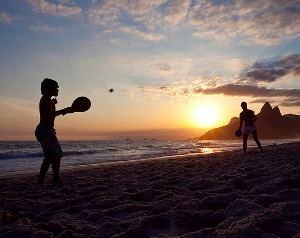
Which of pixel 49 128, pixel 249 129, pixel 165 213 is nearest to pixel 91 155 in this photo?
pixel 249 129

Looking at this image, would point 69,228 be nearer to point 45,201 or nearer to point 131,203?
point 131,203

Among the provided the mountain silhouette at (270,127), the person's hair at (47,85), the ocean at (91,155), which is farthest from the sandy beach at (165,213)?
the mountain silhouette at (270,127)

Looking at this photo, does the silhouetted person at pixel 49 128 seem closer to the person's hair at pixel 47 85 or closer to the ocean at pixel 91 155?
the person's hair at pixel 47 85

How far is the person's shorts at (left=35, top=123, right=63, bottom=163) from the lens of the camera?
522cm

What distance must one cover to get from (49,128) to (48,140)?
0.75ft

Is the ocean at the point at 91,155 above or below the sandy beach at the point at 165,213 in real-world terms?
below

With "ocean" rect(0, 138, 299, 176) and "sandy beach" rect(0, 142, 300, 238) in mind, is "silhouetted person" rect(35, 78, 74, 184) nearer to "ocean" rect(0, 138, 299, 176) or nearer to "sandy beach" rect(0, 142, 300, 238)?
"sandy beach" rect(0, 142, 300, 238)

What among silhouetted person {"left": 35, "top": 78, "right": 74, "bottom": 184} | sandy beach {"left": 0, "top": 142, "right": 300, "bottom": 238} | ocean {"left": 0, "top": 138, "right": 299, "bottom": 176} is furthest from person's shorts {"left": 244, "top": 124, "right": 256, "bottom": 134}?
silhouetted person {"left": 35, "top": 78, "right": 74, "bottom": 184}

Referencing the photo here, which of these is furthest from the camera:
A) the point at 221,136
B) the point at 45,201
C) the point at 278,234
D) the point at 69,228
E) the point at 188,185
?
the point at 221,136

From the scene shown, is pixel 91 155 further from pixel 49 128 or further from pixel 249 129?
pixel 49 128

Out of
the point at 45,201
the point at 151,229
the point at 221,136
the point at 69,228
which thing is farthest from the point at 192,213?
the point at 221,136

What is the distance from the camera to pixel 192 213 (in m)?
2.54

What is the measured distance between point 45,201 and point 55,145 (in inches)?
63.5

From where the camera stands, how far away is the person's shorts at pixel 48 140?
5.22m
